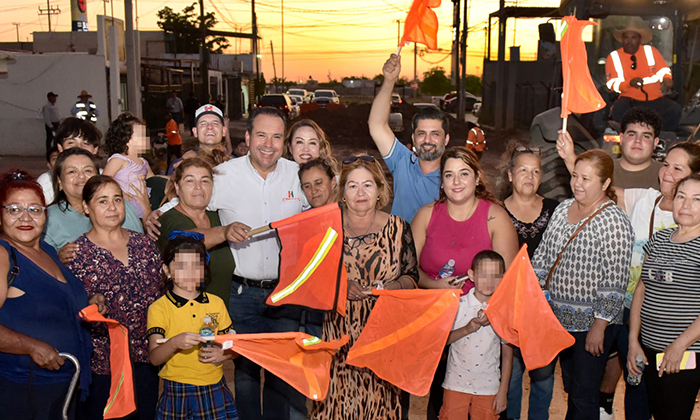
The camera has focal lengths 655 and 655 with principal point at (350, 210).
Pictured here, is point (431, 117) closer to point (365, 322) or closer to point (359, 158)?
point (359, 158)

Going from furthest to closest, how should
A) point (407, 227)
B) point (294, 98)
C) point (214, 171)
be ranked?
point (294, 98)
point (214, 171)
point (407, 227)

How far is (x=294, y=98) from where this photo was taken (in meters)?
54.9

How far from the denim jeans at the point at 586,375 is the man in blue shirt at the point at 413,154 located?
1512 mm

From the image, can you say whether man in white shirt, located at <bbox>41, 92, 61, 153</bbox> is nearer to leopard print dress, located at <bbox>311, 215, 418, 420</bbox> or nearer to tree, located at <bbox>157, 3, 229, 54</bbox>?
leopard print dress, located at <bbox>311, 215, 418, 420</bbox>

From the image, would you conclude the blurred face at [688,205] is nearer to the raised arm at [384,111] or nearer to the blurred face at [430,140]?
the blurred face at [430,140]

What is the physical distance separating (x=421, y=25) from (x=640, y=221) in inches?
87.7

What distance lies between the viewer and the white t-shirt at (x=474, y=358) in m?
4.35

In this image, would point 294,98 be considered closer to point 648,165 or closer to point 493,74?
point 493,74

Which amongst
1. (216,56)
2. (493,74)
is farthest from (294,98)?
(493,74)

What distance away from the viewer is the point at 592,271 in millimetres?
4141

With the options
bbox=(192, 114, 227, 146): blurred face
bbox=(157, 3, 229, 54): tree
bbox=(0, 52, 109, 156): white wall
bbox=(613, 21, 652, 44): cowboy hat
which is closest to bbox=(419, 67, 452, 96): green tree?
bbox=(157, 3, 229, 54): tree

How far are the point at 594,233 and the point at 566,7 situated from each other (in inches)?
212

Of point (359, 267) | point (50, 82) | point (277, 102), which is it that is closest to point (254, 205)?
point (359, 267)

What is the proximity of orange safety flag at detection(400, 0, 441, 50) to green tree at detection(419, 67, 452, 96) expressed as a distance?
8543 centimetres
